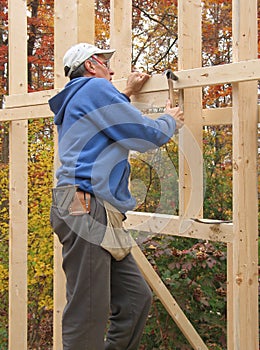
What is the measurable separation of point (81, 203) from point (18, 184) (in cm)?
134

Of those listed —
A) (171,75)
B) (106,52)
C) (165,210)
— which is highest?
(106,52)

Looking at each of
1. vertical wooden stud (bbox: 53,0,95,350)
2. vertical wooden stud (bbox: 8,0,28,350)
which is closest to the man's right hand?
vertical wooden stud (bbox: 53,0,95,350)

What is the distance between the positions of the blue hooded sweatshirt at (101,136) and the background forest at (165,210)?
180cm

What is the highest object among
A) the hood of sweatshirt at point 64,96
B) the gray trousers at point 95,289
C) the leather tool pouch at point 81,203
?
the hood of sweatshirt at point 64,96

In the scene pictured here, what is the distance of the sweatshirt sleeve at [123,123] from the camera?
2.48 meters

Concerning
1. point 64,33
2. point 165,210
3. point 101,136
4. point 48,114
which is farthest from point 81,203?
point 165,210

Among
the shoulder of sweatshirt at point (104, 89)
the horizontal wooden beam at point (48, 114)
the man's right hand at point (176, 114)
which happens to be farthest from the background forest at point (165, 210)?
the shoulder of sweatshirt at point (104, 89)

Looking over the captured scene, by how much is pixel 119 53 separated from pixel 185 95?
61 centimetres

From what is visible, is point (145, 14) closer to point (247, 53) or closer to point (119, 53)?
point (119, 53)

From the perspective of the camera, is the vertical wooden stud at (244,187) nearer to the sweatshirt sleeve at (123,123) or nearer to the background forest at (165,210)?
the sweatshirt sleeve at (123,123)

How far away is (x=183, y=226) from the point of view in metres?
2.99

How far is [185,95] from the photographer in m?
2.93

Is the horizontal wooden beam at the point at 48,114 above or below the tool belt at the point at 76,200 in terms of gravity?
above

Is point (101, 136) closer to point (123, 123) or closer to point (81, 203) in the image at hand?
point (123, 123)
